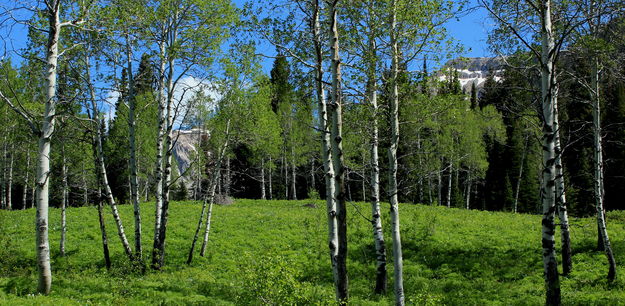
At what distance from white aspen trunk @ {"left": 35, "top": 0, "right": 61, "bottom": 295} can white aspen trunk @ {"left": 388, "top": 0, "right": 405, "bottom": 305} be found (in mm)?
8179

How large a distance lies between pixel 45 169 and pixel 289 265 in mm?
6128

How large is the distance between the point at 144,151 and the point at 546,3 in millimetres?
36189

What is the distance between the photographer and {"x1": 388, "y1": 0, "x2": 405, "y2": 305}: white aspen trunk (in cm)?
975

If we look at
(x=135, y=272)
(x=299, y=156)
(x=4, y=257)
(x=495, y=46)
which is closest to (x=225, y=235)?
(x=135, y=272)

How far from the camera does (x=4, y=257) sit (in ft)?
51.1

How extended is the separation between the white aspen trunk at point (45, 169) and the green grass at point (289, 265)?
0.71 meters

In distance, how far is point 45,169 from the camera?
9.38 m

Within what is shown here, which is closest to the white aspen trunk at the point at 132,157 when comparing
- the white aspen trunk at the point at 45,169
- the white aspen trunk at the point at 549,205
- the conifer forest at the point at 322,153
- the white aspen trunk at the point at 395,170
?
the conifer forest at the point at 322,153

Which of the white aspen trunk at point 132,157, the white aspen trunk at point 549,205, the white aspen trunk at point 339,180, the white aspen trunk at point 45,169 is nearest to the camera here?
the white aspen trunk at point 339,180

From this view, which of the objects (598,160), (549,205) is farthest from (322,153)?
(598,160)

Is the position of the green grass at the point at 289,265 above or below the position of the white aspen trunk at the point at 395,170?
below

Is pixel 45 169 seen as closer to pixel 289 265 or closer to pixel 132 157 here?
pixel 132 157

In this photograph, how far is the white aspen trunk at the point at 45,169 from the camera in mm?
9227

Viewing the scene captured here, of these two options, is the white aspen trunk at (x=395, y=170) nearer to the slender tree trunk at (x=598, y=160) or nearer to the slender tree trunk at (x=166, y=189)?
the slender tree trunk at (x=598, y=160)
